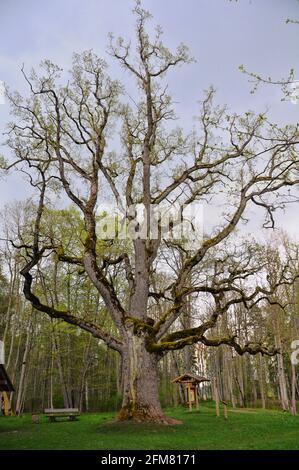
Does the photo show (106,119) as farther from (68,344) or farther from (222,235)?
(68,344)

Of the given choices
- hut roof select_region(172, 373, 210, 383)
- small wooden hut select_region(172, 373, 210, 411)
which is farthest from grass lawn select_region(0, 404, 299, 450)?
small wooden hut select_region(172, 373, 210, 411)

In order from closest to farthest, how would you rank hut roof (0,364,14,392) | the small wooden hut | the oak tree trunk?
the oak tree trunk → hut roof (0,364,14,392) → the small wooden hut

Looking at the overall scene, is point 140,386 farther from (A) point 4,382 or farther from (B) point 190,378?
(B) point 190,378

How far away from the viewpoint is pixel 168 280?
30.8 metres

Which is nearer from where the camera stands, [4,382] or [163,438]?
[163,438]

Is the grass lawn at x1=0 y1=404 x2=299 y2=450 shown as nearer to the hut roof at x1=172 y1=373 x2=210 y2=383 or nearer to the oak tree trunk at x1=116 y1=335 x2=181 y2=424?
the oak tree trunk at x1=116 y1=335 x2=181 y2=424

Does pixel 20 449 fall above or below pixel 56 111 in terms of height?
below

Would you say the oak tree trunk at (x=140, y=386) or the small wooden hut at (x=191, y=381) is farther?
the small wooden hut at (x=191, y=381)

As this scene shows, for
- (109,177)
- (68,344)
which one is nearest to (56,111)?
(109,177)

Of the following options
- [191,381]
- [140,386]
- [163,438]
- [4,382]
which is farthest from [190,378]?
[163,438]

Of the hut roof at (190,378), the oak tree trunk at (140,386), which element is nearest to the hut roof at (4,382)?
the oak tree trunk at (140,386)

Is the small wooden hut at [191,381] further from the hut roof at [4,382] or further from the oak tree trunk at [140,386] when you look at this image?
the oak tree trunk at [140,386]
